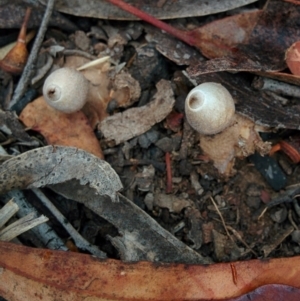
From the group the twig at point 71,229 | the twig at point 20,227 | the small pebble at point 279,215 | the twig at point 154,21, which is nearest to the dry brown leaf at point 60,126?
the twig at point 71,229

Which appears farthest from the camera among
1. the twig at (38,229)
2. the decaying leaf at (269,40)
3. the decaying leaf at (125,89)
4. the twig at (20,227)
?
the decaying leaf at (125,89)

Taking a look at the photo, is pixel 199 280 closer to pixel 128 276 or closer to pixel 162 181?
pixel 128 276

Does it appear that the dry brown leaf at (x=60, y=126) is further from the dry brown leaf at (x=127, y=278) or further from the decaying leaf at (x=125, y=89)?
the dry brown leaf at (x=127, y=278)

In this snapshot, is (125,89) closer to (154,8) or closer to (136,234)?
(154,8)

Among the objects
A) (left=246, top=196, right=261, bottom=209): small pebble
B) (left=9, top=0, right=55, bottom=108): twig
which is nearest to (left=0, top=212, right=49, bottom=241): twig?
(left=9, top=0, right=55, bottom=108): twig

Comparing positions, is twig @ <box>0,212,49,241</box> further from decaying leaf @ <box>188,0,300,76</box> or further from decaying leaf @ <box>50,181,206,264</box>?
decaying leaf @ <box>188,0,300,76</box>

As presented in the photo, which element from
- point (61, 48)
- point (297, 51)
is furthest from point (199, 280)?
point (61, 48)
